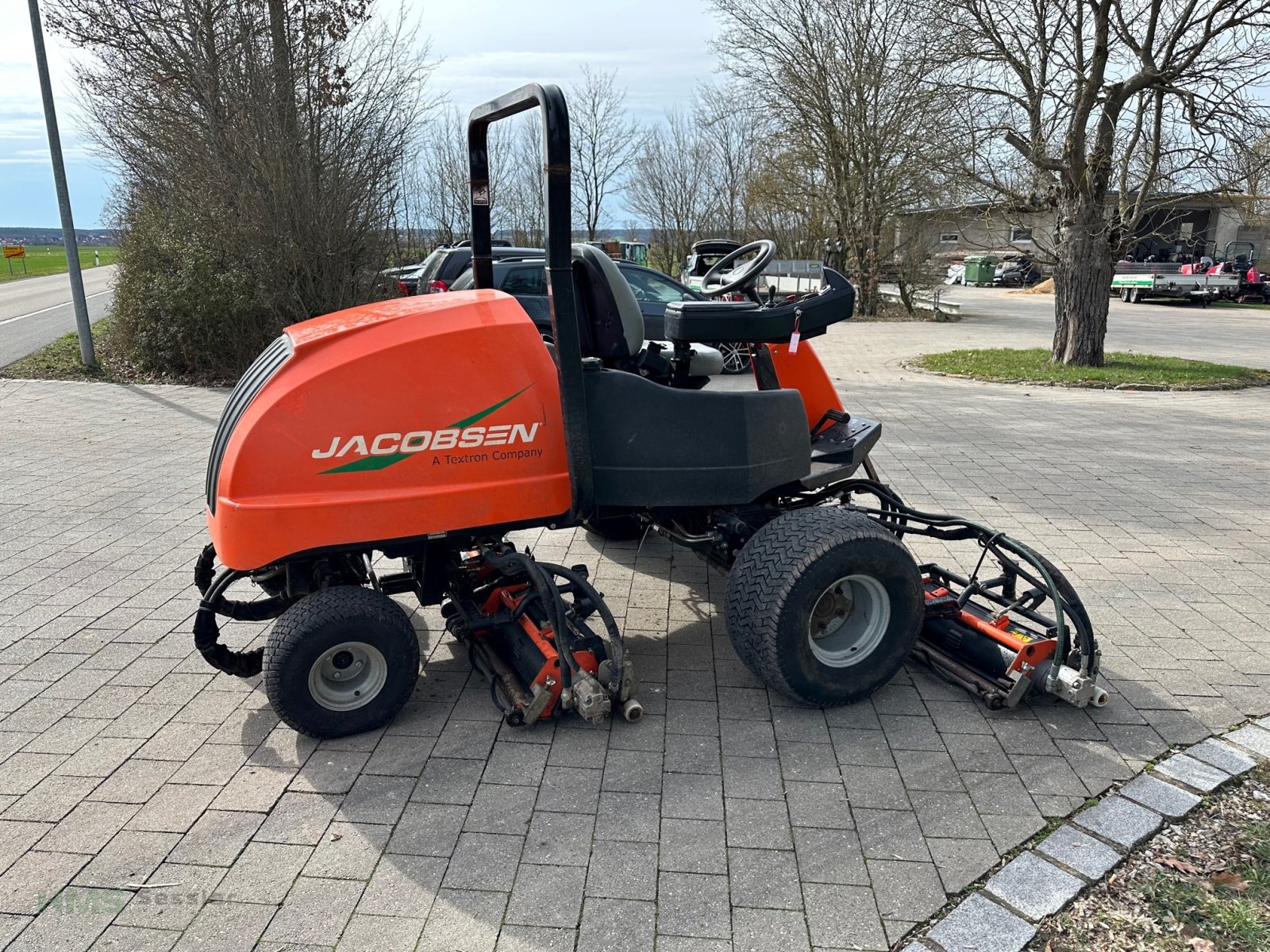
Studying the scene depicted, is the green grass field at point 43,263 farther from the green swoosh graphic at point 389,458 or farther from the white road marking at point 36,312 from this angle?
the green swoosh graphic at point 389,458

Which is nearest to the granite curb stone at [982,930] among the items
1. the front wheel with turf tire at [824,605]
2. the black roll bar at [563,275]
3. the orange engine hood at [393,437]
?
the front wheel with turf tire at [824,605]

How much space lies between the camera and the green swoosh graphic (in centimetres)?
300

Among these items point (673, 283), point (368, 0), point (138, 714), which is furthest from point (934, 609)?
point (368, 0)

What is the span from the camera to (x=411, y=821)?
9.30 feet

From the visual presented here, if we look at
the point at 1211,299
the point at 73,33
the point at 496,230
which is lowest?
the point at 1211,299

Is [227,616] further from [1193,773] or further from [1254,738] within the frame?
[1254,738]

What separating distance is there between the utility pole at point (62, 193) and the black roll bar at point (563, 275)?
35.9 feet

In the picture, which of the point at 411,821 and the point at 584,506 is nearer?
the point at 411,821

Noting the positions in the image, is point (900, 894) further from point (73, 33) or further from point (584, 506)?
point (73, 33)

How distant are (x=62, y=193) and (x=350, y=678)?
11.8m

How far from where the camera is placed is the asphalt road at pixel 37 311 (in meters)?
15.3

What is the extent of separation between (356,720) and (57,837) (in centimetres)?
94

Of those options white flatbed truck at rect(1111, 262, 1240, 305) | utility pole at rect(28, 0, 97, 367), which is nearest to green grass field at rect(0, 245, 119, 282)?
utility pole at rect(28, 0, 97, 367)

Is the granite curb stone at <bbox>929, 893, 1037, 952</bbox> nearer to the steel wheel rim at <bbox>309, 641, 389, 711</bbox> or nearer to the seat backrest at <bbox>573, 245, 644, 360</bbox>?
the steel wheel rim at <bbox>309, 641, 389, 711</bbox>
